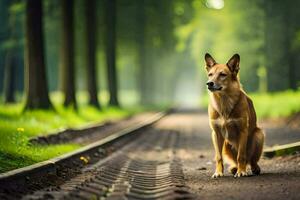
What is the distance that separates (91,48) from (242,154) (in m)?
25.7

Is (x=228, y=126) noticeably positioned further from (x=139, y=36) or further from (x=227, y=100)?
(x=139, y=36)

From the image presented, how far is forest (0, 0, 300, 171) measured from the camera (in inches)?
930

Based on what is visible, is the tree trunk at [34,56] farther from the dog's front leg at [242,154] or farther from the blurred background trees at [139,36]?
the dog's front leg at [242,154]

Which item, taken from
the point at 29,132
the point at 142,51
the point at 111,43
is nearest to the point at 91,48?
the point at 111,43

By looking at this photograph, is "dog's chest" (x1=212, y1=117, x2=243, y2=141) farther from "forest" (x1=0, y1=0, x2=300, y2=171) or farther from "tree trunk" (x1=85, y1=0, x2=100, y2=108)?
"tree trunk" (x1=85, y1=0, x2=100, y2=108)

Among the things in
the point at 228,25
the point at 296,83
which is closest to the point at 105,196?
the point at 296,83

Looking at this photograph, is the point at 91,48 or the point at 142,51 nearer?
the point at 91,48

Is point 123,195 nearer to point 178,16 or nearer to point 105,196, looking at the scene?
point 105,196

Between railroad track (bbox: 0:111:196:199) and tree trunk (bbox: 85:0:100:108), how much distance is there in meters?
18.0

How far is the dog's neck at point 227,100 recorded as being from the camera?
30.8ft

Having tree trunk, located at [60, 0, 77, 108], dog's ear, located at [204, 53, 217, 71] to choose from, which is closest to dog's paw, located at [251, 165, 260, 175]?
dog's ear, located at [204, 53, 217, 71]

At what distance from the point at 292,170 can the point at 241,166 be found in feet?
4.73

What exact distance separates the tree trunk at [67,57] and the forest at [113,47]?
1.8 inches

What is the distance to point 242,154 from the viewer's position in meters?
9.42
